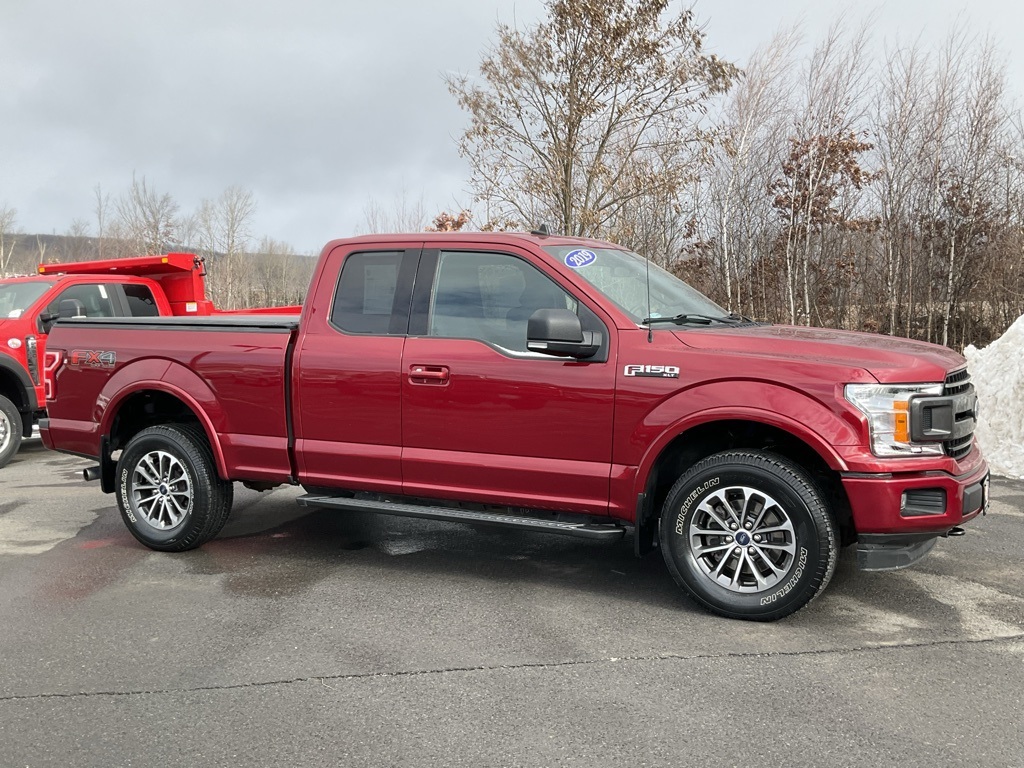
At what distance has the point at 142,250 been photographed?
43.9m

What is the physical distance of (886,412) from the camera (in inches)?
161

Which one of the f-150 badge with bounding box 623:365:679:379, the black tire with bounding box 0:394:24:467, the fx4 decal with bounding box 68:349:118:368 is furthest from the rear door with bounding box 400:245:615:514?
the black tire with bounding box 0:394:24:467

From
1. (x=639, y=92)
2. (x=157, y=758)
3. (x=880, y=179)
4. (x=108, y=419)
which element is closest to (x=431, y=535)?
(x=108, y=419)

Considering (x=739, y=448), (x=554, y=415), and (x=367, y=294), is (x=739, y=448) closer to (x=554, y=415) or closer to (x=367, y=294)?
(x=554, y=415)

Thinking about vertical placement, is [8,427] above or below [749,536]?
below

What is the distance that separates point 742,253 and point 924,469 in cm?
1582

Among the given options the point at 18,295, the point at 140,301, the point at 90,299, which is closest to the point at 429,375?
the point at 90,299

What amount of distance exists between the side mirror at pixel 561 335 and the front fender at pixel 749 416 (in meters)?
0.49

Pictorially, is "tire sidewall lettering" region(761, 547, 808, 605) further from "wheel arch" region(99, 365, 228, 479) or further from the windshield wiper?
"wheel arch" region(99, 365, 228, 479)

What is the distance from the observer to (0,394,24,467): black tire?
9.29 metres

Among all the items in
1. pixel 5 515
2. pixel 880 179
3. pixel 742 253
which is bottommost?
pixel 5 515

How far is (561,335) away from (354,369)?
1.39 m

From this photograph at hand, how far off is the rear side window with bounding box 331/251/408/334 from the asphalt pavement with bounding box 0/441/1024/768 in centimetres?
151

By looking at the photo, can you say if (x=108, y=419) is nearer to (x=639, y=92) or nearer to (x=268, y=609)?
(x=268, y=609)
